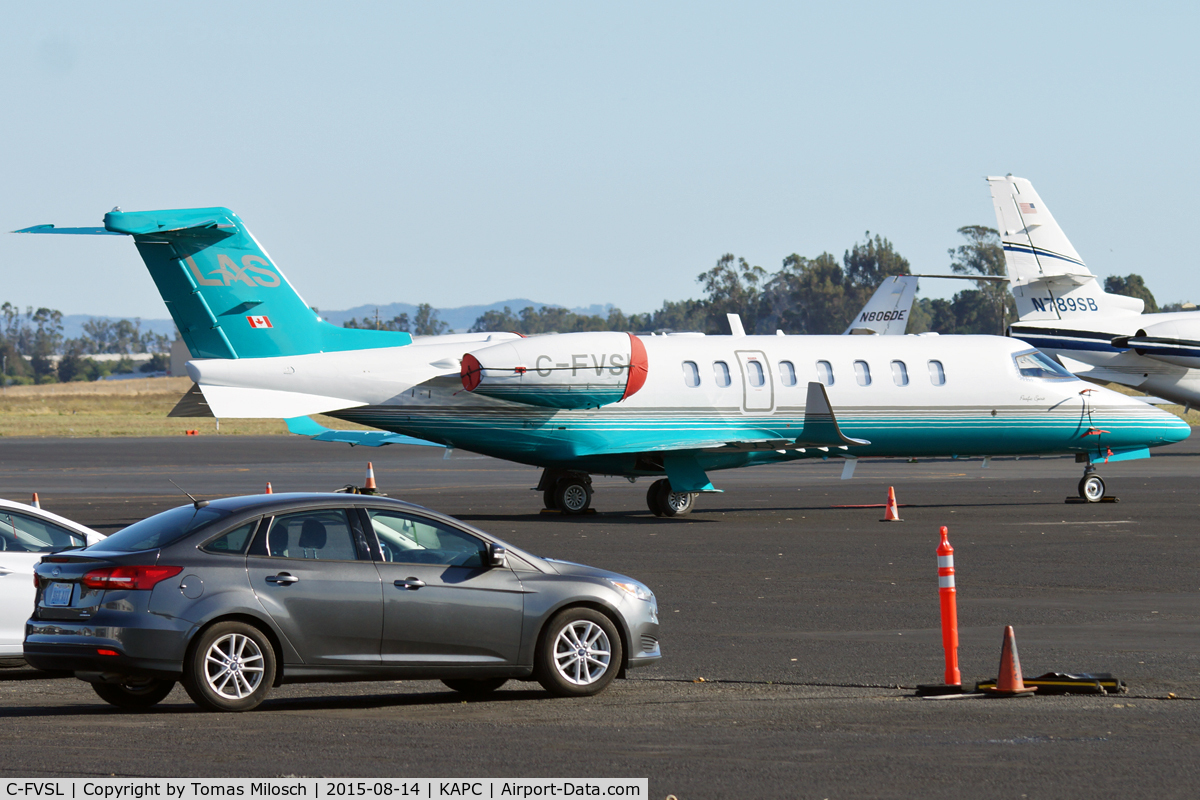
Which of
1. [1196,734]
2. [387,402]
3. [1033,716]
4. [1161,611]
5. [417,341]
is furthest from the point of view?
[417,341]

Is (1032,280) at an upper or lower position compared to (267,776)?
upper

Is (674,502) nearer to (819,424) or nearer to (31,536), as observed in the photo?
(819,424)

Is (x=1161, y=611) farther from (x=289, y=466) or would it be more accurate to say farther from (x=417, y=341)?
(x=289, y=466)

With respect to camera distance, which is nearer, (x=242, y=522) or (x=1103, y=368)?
(x=242, y=522)

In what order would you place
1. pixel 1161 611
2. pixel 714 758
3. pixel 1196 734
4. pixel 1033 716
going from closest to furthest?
1. pixel 714 758
2. pixel 1196 734
3. pixel 1033 716
4. pixel 1161 611

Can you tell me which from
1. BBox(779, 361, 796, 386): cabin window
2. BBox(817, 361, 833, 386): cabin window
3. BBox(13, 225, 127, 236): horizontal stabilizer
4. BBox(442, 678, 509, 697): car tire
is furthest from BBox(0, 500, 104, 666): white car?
BBox(817, 361, 833, 386): cabin window

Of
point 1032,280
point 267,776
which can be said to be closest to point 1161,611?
point 267,776

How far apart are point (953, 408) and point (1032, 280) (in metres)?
15.6

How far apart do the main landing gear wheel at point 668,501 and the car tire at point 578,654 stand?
16.0 meters

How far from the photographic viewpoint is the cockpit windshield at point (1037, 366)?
2889 centimetres

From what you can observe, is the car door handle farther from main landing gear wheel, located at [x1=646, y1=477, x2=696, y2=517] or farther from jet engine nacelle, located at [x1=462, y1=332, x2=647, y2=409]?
main landing gear wheel, located at [x1=646, y1=477, x2=696, y2=517]

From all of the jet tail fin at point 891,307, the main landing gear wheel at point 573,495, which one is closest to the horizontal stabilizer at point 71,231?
the main landing gear wheel at point 573,495

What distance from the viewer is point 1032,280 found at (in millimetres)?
42531

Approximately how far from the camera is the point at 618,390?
86.6 ft
